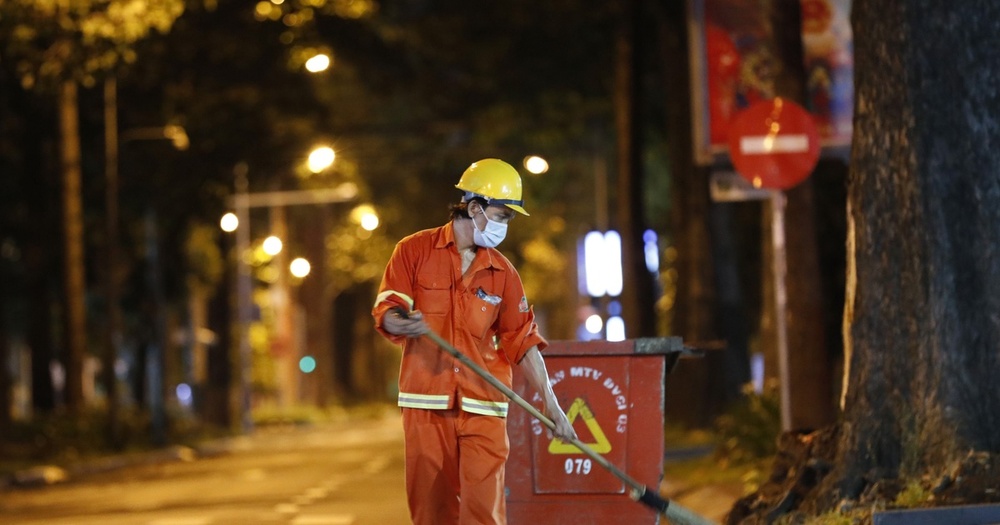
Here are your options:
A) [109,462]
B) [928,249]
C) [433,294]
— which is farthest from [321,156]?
[433,294]

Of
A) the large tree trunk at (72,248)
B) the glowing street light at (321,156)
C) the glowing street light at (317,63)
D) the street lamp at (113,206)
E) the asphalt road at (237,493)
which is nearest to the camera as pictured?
the asphalt road at (237,493)

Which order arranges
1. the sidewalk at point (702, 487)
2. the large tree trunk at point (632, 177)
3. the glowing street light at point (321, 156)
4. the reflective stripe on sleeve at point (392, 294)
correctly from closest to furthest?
the reflective stripe on sleeve at point (392, 294), the sidewalk at point (702, 487), the large tree trunk at point (632, 177), the glowing street light at point (321, 156)

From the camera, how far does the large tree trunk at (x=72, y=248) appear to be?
3072 centimetres

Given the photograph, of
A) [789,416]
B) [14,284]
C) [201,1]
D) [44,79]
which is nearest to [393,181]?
[14,284]

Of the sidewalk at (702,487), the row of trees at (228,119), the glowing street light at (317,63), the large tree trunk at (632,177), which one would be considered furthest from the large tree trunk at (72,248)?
the sidewalk at (702,487)

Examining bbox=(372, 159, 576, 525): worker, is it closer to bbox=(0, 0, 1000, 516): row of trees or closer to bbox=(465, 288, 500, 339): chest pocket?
bbox=(465, 288, 500, 339): chest pocket

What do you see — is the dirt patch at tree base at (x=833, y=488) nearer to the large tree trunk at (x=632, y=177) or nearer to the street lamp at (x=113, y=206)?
the large tree trunk at (x=632, y=177)

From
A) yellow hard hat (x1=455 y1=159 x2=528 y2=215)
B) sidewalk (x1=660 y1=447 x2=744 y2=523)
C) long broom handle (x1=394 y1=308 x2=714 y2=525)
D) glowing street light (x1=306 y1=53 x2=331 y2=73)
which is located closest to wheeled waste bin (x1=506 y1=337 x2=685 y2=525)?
long broom handle (x1=394 y1=308 x2=714 y2=525)

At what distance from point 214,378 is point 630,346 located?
123 feet

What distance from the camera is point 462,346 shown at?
24.8ft

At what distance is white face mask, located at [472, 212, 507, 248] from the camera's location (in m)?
7.55

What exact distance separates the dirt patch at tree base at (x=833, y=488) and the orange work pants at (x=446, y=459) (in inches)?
91.4

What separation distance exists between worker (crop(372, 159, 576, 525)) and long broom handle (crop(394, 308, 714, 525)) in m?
0.11

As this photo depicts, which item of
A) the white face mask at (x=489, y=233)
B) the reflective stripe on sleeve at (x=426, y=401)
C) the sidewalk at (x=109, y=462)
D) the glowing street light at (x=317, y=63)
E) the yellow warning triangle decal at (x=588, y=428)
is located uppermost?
the glowing street light at (x=317, y=63)
